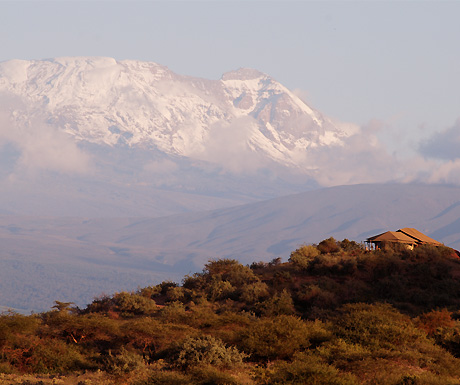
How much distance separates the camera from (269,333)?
→ 31.0m

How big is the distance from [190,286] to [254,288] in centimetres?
828

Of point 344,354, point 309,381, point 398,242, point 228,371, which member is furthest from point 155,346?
point 398,242

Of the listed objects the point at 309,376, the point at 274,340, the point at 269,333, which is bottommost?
the point at 309,376

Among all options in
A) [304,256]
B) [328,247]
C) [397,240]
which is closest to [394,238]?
[397,240]

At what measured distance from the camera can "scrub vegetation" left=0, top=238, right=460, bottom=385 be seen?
87.1ft

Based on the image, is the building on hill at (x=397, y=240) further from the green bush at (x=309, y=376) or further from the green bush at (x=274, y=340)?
the green bush at (x=309, y=376)

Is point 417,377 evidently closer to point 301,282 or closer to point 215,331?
point 215,331

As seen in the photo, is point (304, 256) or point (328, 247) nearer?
point (304, 256)

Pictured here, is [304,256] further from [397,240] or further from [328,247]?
[397,240]

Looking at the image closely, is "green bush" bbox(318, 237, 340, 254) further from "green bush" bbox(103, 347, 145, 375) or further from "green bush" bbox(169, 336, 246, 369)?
"green bush" bbox(103, 347, 145, 375)

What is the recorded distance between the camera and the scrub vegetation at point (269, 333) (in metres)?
26.5

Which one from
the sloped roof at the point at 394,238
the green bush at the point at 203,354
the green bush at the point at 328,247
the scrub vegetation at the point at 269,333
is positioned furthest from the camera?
the green bush at the point at 328,247

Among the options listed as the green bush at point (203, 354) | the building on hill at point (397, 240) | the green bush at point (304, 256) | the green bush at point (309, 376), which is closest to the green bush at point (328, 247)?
the green bush at point (304, 256)

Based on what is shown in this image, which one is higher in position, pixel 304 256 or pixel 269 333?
pixel 304 256
